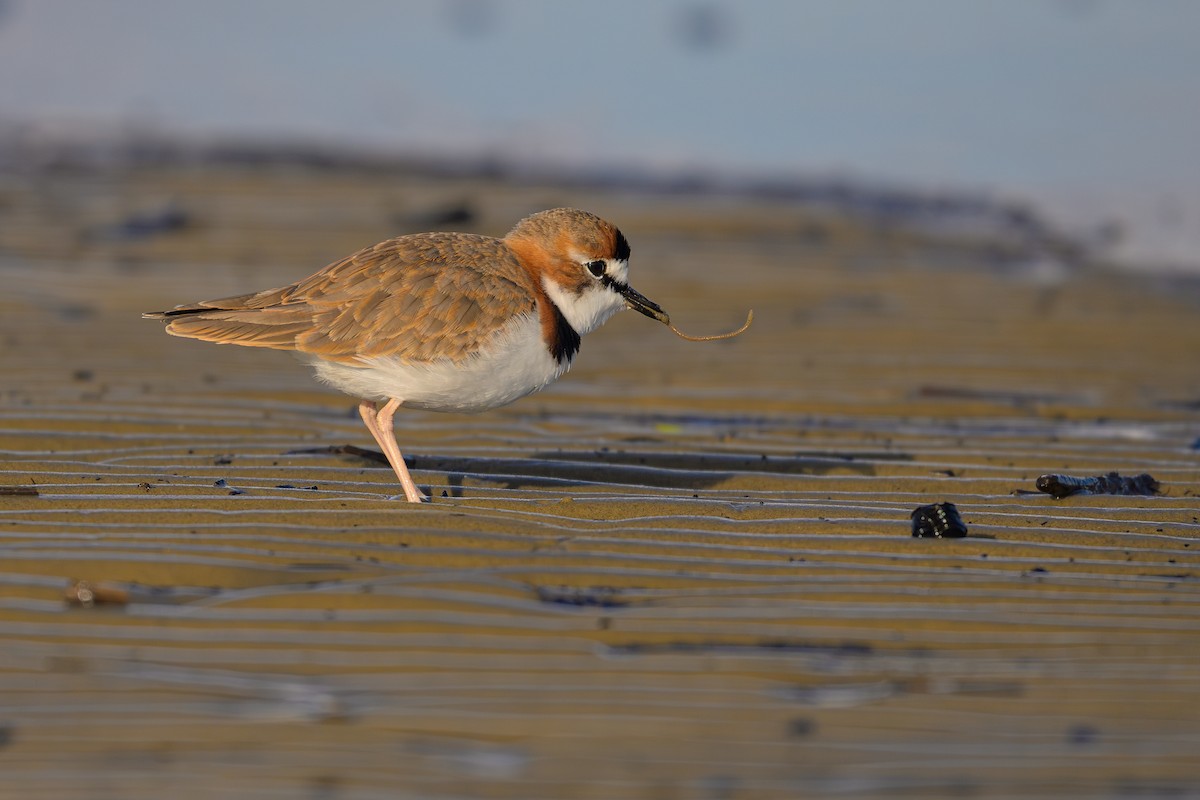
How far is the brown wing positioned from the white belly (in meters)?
0.05

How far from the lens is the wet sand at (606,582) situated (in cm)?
399

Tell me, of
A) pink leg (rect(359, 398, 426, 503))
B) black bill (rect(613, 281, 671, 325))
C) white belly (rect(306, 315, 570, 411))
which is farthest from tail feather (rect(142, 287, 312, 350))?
black bill (rect(613, 281, 671, 325))

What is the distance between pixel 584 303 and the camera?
6.91 metres

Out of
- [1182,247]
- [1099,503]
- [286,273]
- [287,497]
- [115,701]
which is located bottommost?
[115,701]

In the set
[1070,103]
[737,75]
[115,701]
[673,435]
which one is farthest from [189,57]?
[115,701]

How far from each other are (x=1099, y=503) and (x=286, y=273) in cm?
738

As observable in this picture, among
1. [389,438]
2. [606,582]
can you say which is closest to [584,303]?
[389,438]

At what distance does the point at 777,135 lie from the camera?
18594 mm

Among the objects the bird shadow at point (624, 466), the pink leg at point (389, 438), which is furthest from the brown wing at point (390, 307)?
the bird shadow at point (624, 466)

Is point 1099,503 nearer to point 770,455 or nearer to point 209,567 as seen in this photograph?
point 770,455

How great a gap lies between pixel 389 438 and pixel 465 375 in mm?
463

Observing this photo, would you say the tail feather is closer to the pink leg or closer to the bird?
the bird

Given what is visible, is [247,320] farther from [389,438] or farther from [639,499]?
[639,499]

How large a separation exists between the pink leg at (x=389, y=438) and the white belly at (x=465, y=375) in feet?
0.26
